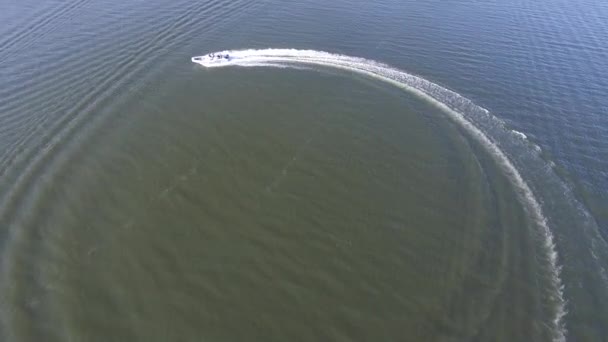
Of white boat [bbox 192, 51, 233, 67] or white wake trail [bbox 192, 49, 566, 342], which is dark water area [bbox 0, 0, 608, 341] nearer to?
white wake trail [bbox 192, 49, 566, 342]

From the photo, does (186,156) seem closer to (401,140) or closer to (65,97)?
(65,97)

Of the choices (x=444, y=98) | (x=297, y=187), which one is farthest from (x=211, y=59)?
(x=444, y=98)

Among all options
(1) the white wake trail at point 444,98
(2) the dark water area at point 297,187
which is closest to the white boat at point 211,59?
(1) the white wake trail at point 444,98

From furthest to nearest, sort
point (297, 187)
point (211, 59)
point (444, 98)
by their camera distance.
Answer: point (211, 59), point (444, 98), point (297, 187)

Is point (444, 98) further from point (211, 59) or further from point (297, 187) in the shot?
point (211, 59)

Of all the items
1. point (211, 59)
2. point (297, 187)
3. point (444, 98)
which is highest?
point (444, 98)

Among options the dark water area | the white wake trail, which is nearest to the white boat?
the white wake trail
